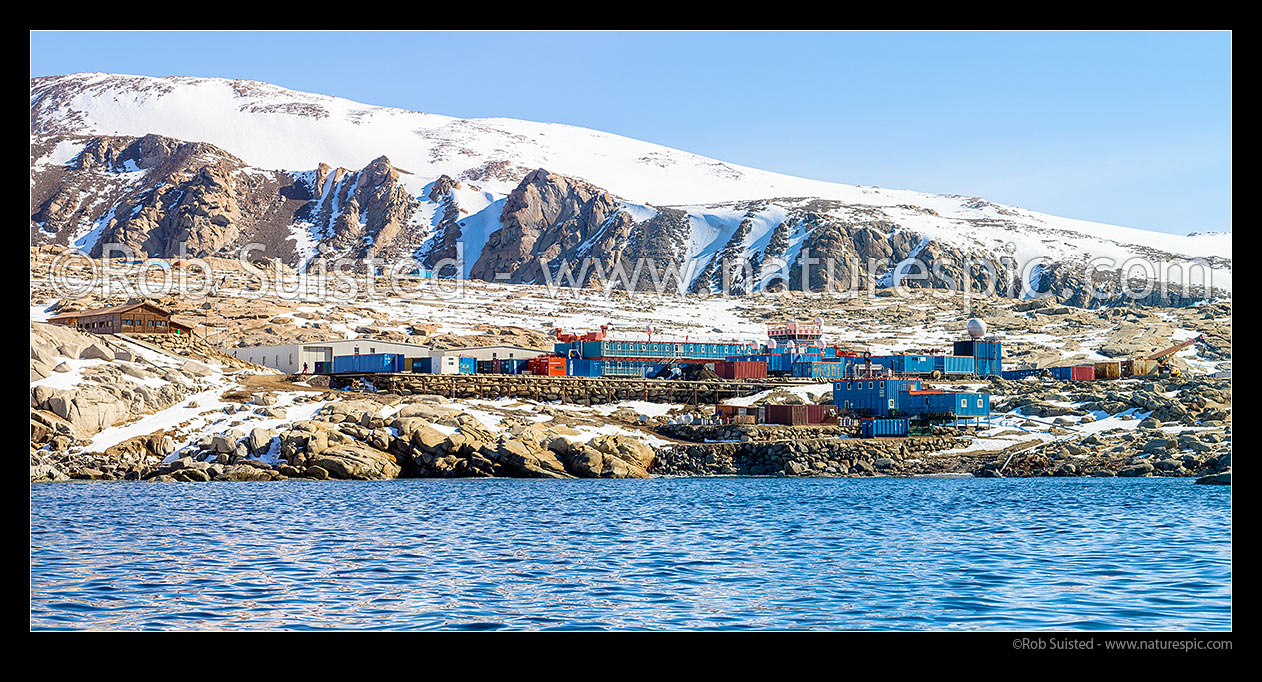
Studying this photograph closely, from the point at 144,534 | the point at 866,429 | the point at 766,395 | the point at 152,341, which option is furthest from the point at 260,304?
the point at 144,534

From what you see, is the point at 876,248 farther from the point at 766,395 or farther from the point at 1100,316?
the point at 766,395

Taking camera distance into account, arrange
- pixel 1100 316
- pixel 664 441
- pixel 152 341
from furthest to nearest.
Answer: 1. pixel 1100 316
2. pixel 152 341
3. pixel 664 441

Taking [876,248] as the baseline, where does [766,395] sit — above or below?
below

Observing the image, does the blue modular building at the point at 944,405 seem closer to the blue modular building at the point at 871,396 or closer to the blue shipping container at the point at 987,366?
the blue modular building at the point at 871,396

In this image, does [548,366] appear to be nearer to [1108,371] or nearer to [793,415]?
[793,415]

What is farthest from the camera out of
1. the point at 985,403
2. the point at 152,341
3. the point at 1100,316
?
the point at 1100,316

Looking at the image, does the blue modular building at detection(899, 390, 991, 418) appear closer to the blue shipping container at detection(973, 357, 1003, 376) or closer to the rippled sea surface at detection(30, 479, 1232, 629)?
the rippled sea surface at detection(30, 479, 1232, 629)

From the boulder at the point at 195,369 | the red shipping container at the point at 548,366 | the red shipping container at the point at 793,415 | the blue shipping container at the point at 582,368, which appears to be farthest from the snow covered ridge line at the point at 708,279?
the red shipping container at the point at 793,415
